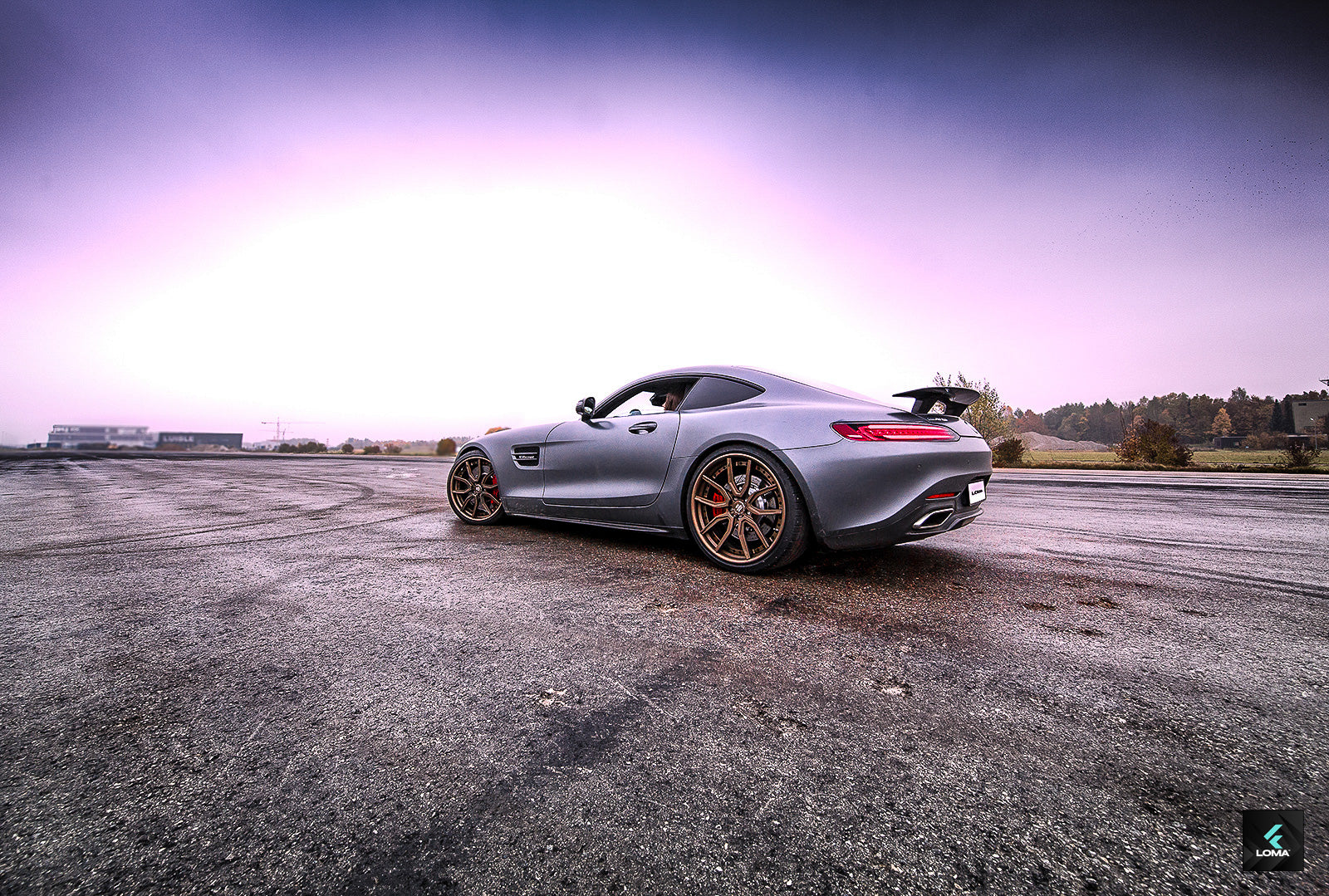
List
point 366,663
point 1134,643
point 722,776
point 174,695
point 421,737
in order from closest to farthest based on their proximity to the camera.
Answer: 1. point 722,776
2. point 421,737
3. point 174,695
4. point 366,663
5. point 1134,643

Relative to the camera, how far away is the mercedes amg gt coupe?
9.55 ft

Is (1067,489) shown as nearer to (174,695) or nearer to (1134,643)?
(1134,643)

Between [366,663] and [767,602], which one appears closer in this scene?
[366,663]

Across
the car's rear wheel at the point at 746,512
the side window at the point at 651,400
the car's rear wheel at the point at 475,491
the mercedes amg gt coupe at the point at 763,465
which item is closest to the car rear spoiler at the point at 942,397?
the mercedes amg gt coupe at the point at 763,465

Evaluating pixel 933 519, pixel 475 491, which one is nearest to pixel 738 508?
pixel 933 519

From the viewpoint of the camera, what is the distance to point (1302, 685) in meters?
1.74

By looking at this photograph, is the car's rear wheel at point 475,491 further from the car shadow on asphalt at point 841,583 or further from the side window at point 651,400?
the side window at point 651,400

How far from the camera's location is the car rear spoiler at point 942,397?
322 cm

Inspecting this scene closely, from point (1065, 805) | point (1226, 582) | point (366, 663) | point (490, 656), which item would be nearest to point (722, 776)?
point (1065, 805)

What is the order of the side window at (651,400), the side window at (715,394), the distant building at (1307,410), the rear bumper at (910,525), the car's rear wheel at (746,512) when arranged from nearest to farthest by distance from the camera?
the rear bumper at (910,525), the car's rear wheel at (746,512), the side window at (715,394), the side window at (651,400), the distant building at (1307,410)

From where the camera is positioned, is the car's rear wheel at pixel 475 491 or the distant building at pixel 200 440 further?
the distant building at pixel 200 440

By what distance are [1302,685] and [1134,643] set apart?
427 millimetres

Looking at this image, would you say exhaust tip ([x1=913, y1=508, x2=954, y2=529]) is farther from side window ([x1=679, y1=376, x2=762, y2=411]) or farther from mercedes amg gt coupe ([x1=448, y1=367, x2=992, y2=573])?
side window ([x1=679, y1=376, x2=762, y2=411])

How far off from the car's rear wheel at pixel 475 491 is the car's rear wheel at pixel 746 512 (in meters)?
2.34
